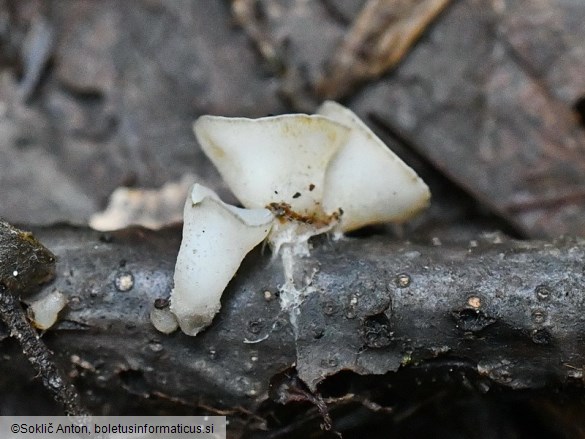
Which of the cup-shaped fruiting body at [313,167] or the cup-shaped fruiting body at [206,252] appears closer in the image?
the cup-shaped fruiting body at [206,252]

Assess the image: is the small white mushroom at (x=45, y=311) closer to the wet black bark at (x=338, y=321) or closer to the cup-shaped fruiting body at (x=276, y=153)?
the wet black bark at (x=338, y=321)

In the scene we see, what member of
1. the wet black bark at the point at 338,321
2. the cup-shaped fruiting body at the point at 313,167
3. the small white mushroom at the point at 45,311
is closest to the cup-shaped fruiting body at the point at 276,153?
the cup-shaped fruiting body at the point at 313,167

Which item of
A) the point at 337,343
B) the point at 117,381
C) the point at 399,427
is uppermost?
the point at 337,343

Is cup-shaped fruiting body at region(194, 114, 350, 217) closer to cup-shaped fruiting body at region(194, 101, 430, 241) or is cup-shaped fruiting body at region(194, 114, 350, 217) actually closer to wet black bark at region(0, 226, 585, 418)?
cup-shaped fruiting body at region(194, 101, 430, 241)

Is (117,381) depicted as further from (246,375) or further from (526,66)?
(526,66)

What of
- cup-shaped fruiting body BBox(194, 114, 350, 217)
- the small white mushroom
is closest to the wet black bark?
the small white mushroom

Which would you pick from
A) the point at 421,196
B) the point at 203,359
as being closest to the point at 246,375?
the point at 203,359
